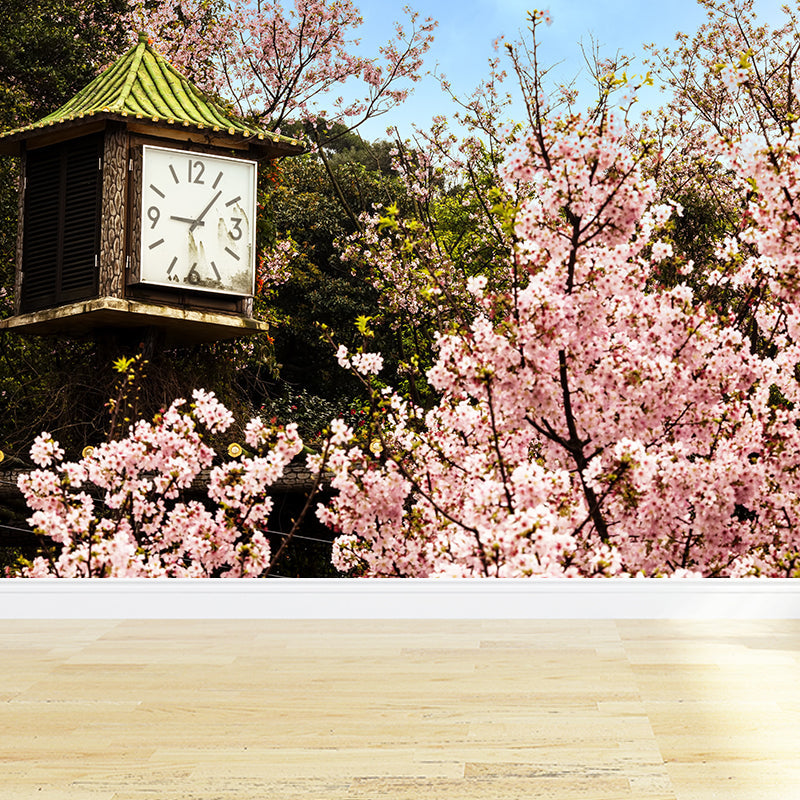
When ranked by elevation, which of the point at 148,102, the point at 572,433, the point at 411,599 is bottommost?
the point at 411,599

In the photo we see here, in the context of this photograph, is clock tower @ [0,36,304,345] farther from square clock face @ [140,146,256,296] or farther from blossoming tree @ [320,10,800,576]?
blossoming tree @ [320,10,800,576]

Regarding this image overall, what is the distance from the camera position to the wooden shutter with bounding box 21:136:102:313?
427cm

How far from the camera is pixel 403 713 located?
1488 millimetres

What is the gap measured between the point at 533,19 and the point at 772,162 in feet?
2.81

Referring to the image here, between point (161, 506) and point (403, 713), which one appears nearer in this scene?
point (403, 713)

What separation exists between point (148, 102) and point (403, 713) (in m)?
3.64

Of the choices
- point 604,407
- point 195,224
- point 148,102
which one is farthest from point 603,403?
point 148,102

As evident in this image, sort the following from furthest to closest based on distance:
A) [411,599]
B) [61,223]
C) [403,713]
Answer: [61,223] → [411,599] → [403,713]

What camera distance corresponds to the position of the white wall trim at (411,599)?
246 cm

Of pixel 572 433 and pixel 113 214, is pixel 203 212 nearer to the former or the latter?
pixel 113 214

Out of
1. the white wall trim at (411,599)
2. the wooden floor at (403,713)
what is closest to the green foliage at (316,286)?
Result: the white wall trim at (411,599)

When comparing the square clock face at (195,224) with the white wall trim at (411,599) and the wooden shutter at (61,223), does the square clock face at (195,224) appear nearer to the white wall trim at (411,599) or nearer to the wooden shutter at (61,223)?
the wooden shutter at (61,223)

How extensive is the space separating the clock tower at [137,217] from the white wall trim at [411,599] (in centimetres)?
185

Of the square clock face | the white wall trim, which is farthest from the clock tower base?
the white wall trim
